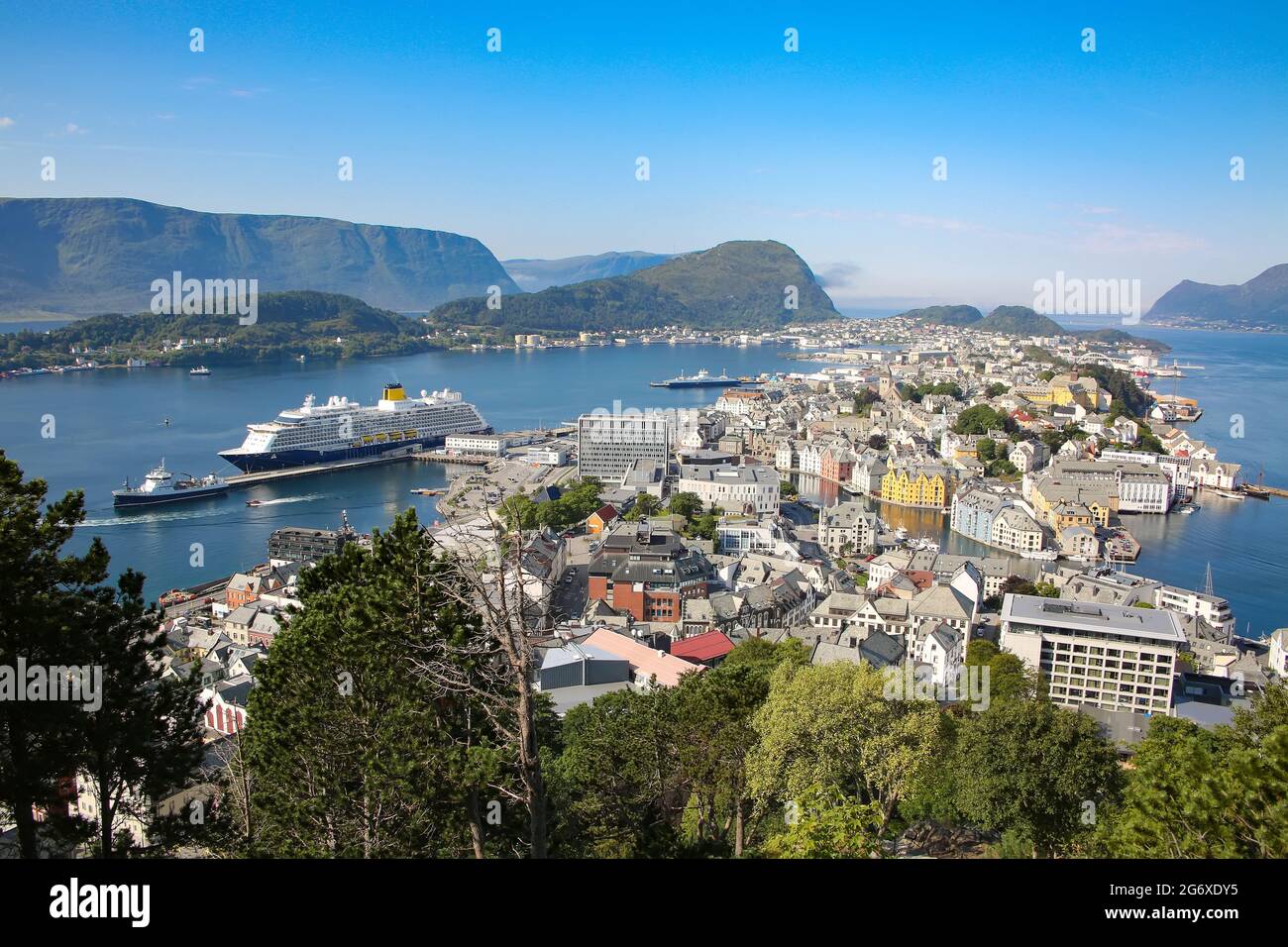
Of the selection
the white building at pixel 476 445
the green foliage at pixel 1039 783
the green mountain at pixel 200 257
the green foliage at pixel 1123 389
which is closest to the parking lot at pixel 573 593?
the green foliage at pixel 1039 783

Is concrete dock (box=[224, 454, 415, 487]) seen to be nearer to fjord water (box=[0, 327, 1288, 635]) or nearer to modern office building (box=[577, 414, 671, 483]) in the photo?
fjord water (box=[0, 327, 1288, 635])

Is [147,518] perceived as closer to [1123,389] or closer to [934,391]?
[934,391]

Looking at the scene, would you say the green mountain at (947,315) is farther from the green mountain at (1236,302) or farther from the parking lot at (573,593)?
the parking lot at (573,593)

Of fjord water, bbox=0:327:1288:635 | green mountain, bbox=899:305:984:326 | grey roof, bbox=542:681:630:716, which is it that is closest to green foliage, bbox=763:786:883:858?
grey roof, bbox=542:681:630:716

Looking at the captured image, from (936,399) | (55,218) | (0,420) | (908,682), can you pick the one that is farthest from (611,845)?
(55,218)

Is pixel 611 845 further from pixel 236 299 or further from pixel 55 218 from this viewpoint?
pixel 55 218

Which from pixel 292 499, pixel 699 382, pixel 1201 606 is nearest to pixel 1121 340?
pixel 699 382
